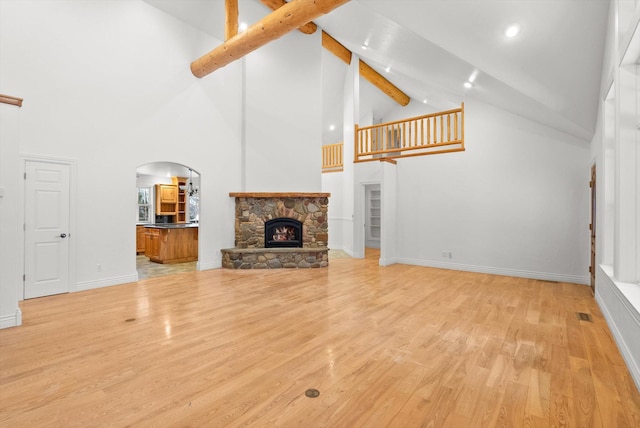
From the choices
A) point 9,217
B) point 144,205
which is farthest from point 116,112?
point 144,205

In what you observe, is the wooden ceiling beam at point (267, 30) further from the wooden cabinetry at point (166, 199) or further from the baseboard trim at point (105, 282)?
the wooden cabinetry at point (166, 199)

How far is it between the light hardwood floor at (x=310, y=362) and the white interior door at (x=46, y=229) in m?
0.33

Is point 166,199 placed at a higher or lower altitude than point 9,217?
higher

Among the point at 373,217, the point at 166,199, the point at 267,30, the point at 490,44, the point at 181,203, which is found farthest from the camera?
the point at 373,217

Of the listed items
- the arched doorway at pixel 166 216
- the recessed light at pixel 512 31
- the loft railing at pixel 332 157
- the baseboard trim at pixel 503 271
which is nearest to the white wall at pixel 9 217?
the arched doorway at pixel 166 216

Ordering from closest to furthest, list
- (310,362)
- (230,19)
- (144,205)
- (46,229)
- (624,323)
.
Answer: (310,362), (624,323), (46,229), (230,19), (144,205)

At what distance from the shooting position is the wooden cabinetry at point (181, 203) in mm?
10102

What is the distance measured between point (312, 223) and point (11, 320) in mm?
5037

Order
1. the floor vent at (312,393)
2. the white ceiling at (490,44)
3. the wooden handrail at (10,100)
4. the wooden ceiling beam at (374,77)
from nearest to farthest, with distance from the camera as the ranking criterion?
the floor vent at (312,393)
the wooden handrail at (10,100)
the white ceiling at (490,44)
the wooden ceiling beam at (374,77)

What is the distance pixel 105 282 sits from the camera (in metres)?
5.05

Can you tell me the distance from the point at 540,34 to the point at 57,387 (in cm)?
558

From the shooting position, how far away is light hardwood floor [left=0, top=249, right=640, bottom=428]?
192 cm

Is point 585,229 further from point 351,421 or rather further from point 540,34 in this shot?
point 351,421

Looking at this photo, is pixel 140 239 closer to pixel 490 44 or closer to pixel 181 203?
pixel 181 203
